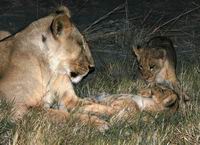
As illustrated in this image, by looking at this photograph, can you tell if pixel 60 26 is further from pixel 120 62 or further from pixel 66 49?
pixel 120 62

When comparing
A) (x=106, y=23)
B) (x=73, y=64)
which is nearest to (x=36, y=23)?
(x=73, y=64)

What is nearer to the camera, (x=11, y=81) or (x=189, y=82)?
(x=11, y=81)

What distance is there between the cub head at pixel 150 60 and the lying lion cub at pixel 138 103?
77 cm

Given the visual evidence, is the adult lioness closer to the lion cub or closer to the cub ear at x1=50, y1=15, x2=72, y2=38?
the cub ear at x1=50, y1=15, x2=72, y2=38

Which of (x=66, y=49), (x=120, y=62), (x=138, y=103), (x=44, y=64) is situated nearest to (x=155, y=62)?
(x=120, y=62)

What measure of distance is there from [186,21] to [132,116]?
311 centimetres

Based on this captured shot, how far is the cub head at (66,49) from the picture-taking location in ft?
17.2

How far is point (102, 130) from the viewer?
5.04m

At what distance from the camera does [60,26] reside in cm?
523

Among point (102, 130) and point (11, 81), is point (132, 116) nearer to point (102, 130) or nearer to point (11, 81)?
point (102, 130)

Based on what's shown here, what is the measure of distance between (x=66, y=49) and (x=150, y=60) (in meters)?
1.47

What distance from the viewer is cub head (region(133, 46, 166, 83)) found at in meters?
6.58

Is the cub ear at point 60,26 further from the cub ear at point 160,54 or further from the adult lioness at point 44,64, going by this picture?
the cub ear at point 160,54

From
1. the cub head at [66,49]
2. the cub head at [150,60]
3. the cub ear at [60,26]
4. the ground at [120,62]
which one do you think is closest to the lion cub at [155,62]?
the cub head at [150,60]
